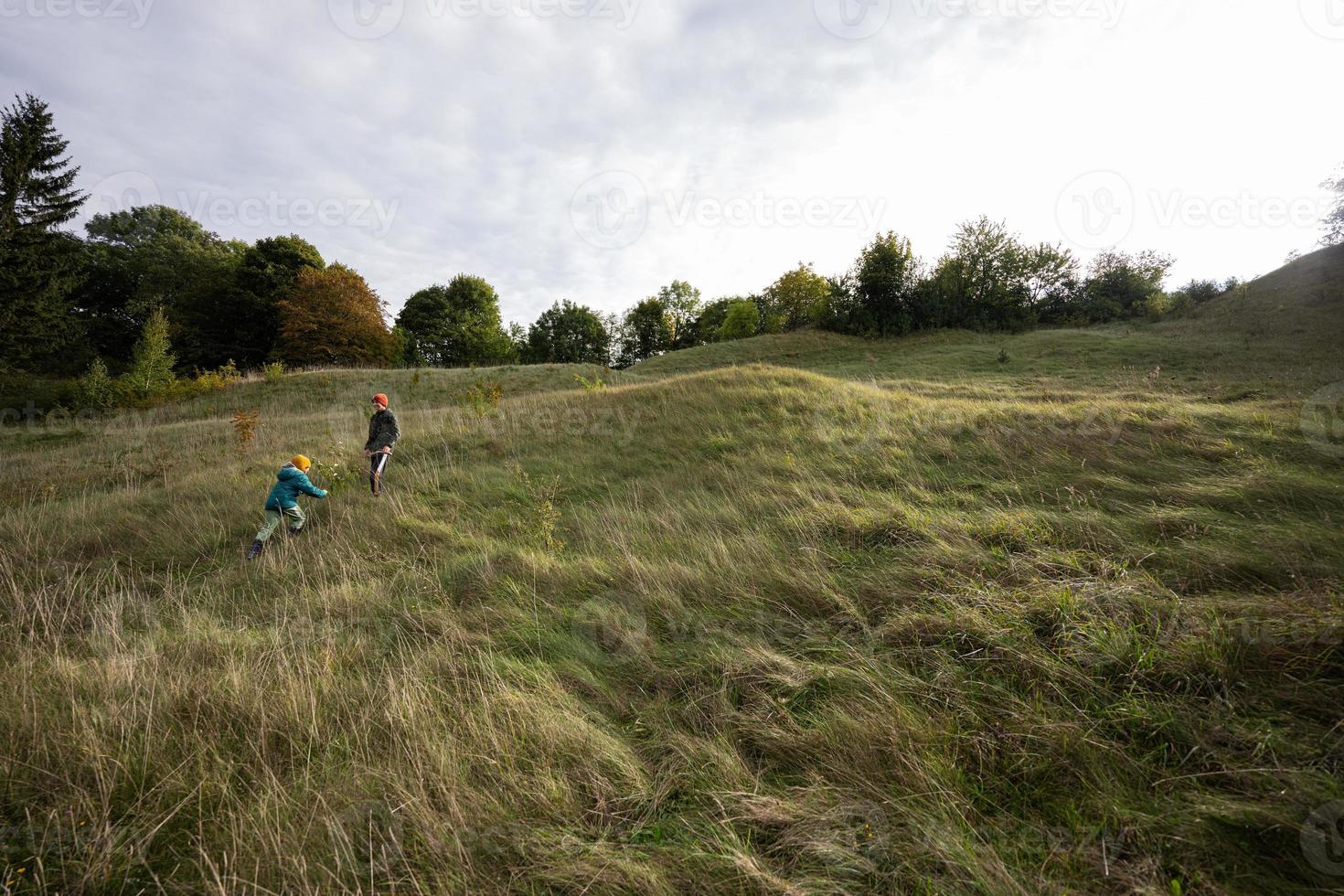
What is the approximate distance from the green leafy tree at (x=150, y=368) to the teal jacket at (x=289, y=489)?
20529 millimetres

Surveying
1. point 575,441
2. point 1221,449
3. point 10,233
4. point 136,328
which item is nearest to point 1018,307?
point 1221,449

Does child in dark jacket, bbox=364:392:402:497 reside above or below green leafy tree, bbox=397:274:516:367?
below

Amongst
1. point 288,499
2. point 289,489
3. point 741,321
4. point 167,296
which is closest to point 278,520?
point 288,499

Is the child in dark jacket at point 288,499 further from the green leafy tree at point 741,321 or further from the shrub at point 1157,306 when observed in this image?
the green leafy tree at point 741,321

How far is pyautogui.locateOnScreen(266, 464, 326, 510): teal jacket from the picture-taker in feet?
16.8

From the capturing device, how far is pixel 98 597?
3.96 metres

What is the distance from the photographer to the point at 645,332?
5719cm

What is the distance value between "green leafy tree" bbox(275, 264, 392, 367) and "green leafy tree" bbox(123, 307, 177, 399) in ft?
37.5

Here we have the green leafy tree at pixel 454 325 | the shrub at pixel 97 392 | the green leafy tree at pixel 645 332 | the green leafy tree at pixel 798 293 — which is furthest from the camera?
the green leafy tree at pixel 645 332

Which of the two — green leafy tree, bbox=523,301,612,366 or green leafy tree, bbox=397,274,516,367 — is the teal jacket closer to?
green leafy tree, bbox=397,274,516,367

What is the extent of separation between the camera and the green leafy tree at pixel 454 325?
140ft

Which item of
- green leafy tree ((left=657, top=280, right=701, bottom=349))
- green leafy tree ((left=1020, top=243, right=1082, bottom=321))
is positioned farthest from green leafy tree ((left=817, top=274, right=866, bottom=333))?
green leafy tree ((left=657, top=280, right=701, bottom=349))

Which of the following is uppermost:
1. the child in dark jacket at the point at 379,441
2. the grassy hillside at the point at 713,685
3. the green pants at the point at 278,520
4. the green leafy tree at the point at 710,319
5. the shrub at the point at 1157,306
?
the green leafy tree at the point at 710,319

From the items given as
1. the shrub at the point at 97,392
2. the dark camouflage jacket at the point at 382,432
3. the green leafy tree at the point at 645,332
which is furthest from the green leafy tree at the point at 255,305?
the dark camouflage jacket at the point at 382,432
